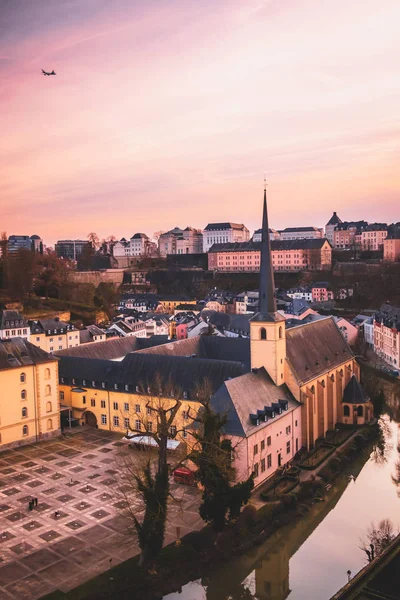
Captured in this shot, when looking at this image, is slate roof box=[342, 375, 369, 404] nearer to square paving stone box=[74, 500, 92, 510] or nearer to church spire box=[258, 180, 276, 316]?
church spire box=[258, 180, 276, 316]

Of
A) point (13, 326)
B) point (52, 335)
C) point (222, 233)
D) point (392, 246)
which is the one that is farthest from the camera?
point (222, 233)

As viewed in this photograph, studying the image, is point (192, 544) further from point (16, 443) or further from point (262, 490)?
point (16, 443)

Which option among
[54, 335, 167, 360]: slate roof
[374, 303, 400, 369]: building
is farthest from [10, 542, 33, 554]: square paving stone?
[374, 303, 400, 369]: building

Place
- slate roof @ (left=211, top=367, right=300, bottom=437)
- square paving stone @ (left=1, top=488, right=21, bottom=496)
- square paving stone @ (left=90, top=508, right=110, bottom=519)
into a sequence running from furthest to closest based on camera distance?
slate roof @ (left=211, top=367, right=300, bottom=437), square paving stone @ (left=1, top=488, right=21, bottom=496), square paving stone @ (left=90, top=508, right=110, bottom=519)

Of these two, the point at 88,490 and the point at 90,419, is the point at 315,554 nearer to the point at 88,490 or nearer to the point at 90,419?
the point at 88,490

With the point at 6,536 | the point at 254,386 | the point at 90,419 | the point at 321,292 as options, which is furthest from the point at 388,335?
the point at 6,536

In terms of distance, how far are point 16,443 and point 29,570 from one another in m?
14.5

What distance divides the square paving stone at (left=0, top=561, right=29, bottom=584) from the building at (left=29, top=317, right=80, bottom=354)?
40347 millimetres

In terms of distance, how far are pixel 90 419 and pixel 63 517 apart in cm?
1409

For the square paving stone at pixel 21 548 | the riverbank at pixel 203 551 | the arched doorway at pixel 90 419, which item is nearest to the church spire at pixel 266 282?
the riverbank at pixel 203 551

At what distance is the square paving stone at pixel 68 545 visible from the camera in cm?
2153

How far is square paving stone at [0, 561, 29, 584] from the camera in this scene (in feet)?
64.3

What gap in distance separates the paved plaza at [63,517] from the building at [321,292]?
69.4 m

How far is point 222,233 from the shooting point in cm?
14512
